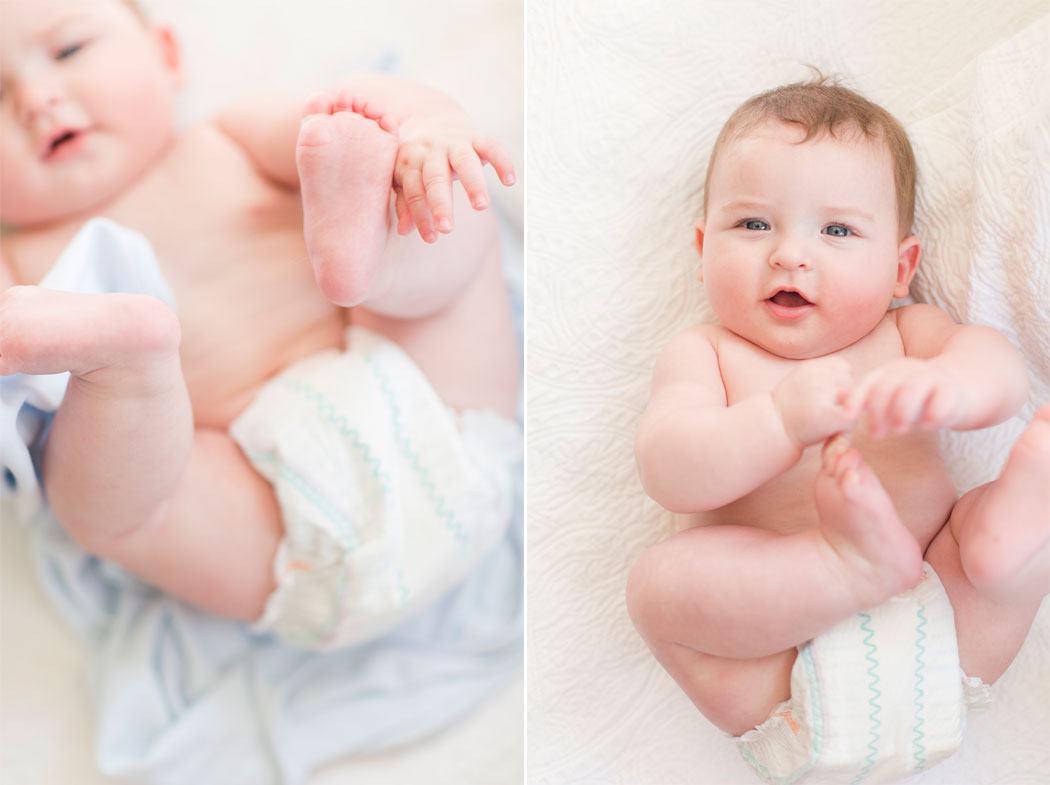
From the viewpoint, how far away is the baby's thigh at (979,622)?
0.77 m

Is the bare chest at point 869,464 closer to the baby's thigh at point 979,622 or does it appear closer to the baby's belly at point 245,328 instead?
the baby's thigh at point 979,622

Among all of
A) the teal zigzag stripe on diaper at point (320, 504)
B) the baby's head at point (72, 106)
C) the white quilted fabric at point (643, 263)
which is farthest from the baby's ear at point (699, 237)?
the baby's head at point (72, 106)

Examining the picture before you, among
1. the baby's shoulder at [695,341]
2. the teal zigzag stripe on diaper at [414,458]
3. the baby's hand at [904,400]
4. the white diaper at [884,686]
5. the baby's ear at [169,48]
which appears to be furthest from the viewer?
the baby's ear at [169,48]

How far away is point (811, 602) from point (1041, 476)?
201 millimetres

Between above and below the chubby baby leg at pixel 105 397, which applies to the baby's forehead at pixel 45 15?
above

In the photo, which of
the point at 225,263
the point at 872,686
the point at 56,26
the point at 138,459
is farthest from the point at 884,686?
the point at 56,26

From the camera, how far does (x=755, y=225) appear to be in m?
0.83

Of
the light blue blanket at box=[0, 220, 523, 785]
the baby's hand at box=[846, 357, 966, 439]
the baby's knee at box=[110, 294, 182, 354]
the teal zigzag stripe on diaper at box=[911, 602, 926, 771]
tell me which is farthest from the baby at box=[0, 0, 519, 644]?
the teal zigzag stripe on diaper at box=[911, 602, 926, 771]

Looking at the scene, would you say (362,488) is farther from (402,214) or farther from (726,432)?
(726,432)

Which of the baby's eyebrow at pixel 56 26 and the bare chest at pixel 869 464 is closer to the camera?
the bare chest at pixel 869 464

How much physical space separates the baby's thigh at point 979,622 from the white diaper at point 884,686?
0.07 feet

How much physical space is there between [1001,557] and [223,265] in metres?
0.82

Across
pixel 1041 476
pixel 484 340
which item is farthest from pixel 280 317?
pixel 1041 476

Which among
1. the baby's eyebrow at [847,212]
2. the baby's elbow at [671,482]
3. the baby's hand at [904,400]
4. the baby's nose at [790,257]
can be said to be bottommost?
the baby's elbow at [671,482]
